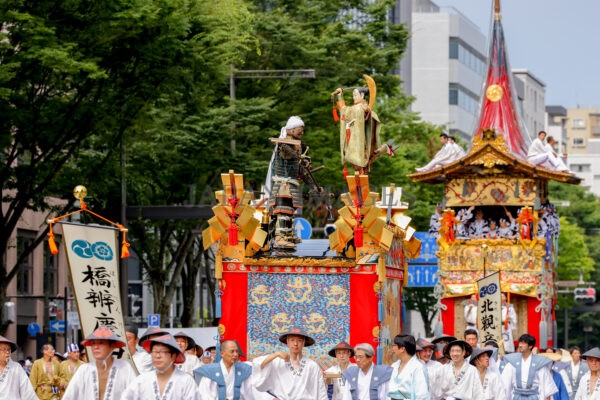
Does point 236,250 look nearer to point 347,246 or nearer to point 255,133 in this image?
point 347,246

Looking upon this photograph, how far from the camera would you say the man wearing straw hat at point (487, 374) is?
15.9 meters

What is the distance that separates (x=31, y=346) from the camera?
4916 centimetres

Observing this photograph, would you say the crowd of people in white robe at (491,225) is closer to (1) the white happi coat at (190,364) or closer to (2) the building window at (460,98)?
(1) the white happi coat at (190,364)

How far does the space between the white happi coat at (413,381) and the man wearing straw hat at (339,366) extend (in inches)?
62.2

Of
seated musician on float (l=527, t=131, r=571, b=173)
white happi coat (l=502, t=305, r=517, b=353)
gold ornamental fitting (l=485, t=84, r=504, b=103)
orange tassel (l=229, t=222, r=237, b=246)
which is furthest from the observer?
gold ornamental fitting (l=485, t=84, r=504, b=103)

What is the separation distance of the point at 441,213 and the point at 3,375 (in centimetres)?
2207

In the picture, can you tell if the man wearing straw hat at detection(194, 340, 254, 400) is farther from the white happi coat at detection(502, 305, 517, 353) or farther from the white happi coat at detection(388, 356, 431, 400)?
the white happi coat at detection(502, 305, 517, 353)

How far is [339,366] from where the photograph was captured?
1811cm

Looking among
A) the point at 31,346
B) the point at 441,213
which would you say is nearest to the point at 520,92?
the point at 31,346

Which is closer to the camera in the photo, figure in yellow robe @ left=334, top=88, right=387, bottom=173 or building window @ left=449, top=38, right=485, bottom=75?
figure in yellow robe @ left=334, top=88, right=387, bottom=173

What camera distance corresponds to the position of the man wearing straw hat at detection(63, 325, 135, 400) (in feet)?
39.9

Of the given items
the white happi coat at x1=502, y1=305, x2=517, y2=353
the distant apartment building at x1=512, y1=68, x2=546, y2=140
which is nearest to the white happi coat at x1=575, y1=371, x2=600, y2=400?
the white happi coat at x1=502, y1=305, x2=517, y2=353

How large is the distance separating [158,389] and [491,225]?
83.4 ft

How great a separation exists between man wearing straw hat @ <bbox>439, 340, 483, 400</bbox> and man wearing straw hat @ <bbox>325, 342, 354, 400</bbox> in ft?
4.49
